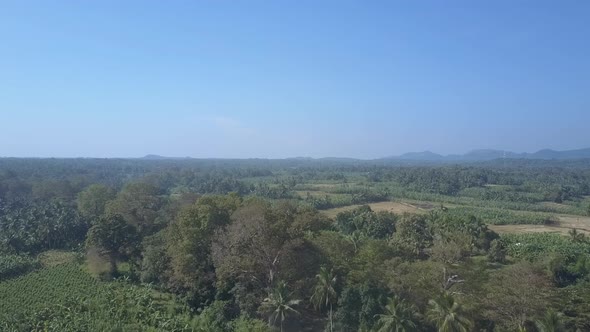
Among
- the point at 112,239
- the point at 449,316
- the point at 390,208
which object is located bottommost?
the point at 390,208

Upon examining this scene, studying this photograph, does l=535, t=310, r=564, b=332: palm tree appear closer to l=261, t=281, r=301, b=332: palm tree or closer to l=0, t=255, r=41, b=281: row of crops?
l=261, t=281, r=301, b=332: palm tree

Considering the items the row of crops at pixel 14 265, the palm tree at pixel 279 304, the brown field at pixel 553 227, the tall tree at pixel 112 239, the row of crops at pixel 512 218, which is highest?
the tall tree at pixel 112 239

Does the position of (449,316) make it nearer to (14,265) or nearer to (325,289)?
(325,289)

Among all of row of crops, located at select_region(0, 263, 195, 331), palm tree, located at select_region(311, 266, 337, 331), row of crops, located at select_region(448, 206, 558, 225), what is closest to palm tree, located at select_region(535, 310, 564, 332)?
palm tree, located at select_region(311, 266, 337, 331)

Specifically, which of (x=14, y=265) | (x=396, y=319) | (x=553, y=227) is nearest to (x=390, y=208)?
(x=553, y=227)

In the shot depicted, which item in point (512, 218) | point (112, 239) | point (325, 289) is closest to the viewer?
point (325, 289)

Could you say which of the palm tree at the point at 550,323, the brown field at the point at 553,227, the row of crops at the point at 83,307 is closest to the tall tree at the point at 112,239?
the row of crops at the point at 83,307

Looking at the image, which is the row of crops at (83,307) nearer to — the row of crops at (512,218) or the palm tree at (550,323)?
the palm tree at (550,323)
